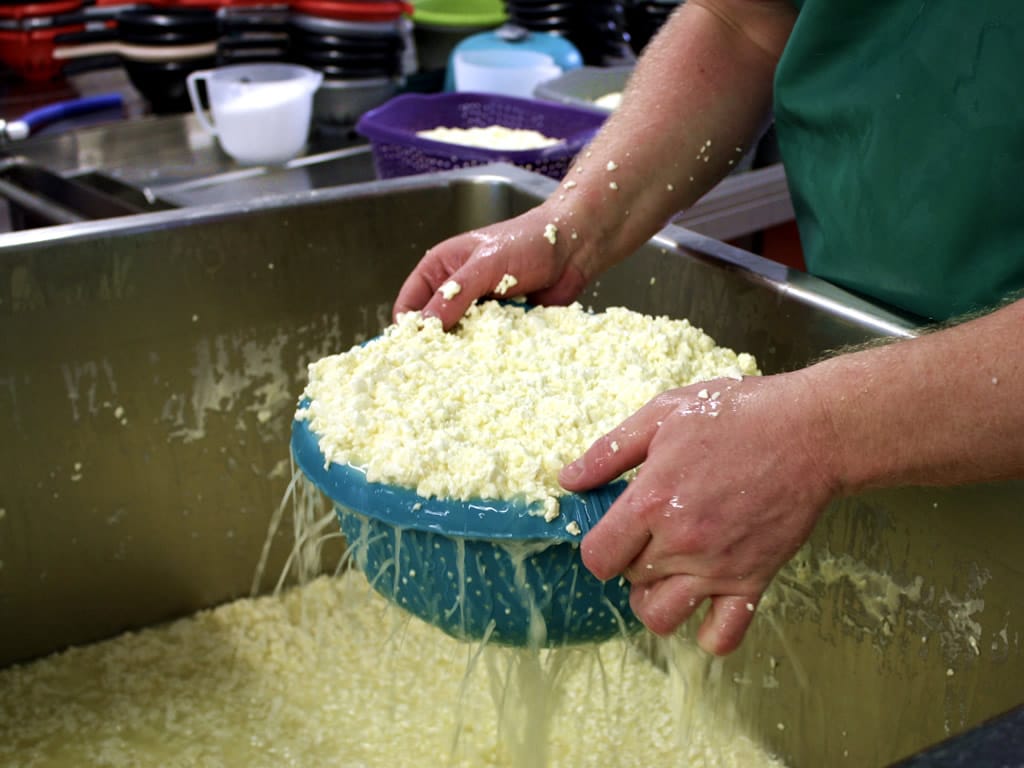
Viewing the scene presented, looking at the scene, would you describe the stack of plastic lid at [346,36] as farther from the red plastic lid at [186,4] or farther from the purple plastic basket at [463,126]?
the purple plastic basket at [463,126]

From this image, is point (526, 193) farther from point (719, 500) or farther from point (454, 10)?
point (454, 10)

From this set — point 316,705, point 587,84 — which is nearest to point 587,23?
point 587,84

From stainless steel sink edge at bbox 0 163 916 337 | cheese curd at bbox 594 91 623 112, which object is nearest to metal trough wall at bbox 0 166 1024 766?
stainless steel sink edge at bbox 0 163 916 337

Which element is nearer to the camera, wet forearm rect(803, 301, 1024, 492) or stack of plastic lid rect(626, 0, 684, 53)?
wet forearm rect(803, 301, 1024, 492)

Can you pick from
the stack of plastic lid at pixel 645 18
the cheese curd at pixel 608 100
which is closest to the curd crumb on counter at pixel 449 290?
the cheese curd at pixel 608 100

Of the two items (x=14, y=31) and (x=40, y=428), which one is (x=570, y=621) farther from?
(x=14, y=31)

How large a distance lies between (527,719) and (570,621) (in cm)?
27

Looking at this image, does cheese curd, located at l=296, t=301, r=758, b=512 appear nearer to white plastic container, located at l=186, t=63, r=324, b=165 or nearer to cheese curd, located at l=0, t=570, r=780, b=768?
cheese curd, located at l=0, t=570, r=780, b=768

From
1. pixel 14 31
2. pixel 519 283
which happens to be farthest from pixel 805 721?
pixel 14 31

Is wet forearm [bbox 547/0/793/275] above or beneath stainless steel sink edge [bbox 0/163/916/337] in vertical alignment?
above

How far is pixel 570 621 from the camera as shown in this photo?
823mm

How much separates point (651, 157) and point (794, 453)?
533 mm

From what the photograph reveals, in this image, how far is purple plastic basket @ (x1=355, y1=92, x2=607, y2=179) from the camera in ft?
5.39

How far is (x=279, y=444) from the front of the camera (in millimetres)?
1399
